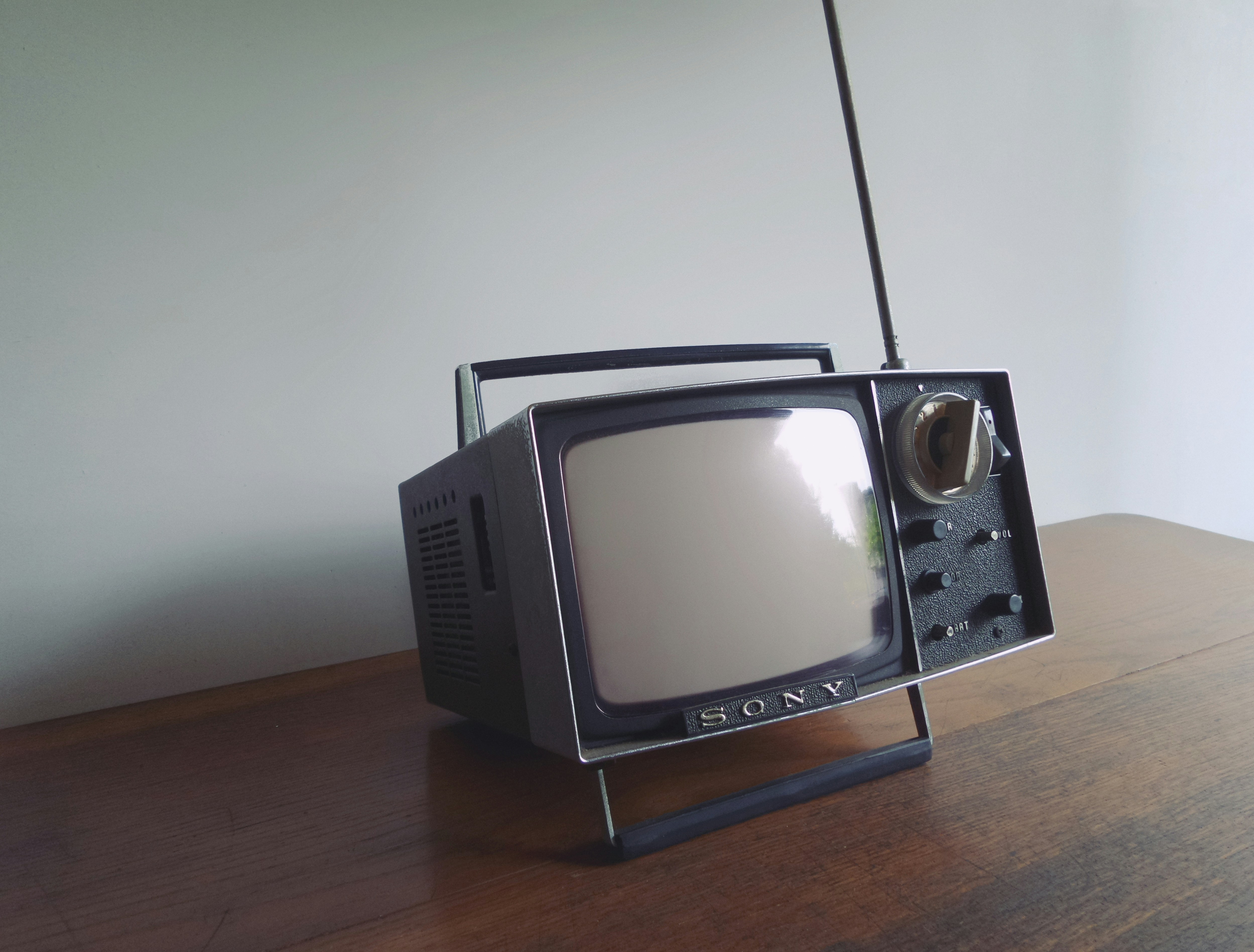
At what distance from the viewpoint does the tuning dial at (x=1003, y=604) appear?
0.50 meters

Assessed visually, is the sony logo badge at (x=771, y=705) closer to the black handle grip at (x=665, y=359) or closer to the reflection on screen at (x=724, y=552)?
the reflection on screen at (x=724, y=552)

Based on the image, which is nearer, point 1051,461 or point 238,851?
point 238,851

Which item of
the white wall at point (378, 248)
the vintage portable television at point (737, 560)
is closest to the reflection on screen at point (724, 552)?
the vintage portable television at point (737, 560)

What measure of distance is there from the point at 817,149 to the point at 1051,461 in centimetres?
75

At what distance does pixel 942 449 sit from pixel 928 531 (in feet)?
0.18

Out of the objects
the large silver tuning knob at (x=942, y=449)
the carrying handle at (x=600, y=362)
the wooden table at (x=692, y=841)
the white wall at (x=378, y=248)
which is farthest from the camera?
the white wall at (x=378, y=248)

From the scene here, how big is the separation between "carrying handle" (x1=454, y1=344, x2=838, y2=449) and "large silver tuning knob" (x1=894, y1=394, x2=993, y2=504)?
113mm

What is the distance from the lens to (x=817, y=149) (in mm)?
1212

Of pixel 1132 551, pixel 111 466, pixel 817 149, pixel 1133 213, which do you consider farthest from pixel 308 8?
pixel 1133 213

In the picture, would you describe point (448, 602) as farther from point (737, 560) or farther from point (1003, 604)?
point (1003, 604)

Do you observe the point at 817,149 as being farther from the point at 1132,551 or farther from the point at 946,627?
the point at 946,627

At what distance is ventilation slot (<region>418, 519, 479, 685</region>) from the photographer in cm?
53

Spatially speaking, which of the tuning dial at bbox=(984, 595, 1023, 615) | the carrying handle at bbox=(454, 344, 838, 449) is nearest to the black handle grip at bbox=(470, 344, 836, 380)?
the carrying handle at bbox=(454, 344, 838, 449)

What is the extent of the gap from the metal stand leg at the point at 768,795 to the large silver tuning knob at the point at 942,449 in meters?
0.13
